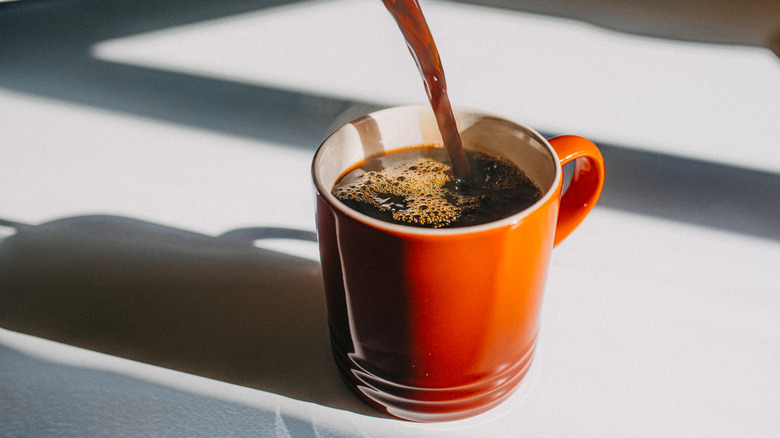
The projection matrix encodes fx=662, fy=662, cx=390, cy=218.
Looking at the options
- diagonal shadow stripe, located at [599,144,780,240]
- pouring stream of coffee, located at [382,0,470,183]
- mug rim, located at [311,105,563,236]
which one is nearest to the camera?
mug rim, located at [311,105,563,236]

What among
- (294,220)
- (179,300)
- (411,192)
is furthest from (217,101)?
(411,192)

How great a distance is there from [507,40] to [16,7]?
811 millimetres

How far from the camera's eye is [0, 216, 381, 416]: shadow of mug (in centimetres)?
59

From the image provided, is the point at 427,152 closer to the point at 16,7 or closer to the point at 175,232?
the point at 175,232

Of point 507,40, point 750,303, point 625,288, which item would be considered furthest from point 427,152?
point 507,40

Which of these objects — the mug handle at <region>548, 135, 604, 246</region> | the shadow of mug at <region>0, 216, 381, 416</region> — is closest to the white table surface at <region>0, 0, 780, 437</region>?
the shadow of mug at <region>0, 216, 381, 416</region>

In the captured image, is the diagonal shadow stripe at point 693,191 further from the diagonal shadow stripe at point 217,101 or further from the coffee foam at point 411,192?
the coffee foam at point 411,192

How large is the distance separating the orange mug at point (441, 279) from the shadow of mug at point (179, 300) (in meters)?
0.07

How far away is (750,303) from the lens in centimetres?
66

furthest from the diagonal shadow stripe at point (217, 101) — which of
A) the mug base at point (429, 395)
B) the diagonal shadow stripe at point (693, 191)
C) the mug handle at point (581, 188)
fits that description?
the mug base at point (429, 395)

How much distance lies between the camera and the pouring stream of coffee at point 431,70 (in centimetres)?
54

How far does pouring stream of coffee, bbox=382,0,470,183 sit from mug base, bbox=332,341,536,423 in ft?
0.58

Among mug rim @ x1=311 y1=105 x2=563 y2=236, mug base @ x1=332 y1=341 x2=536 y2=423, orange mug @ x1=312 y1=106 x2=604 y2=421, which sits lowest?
mug base @ x1=332 y1=341 x2=536 y2=423

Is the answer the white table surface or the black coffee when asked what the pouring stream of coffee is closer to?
the black coffee
